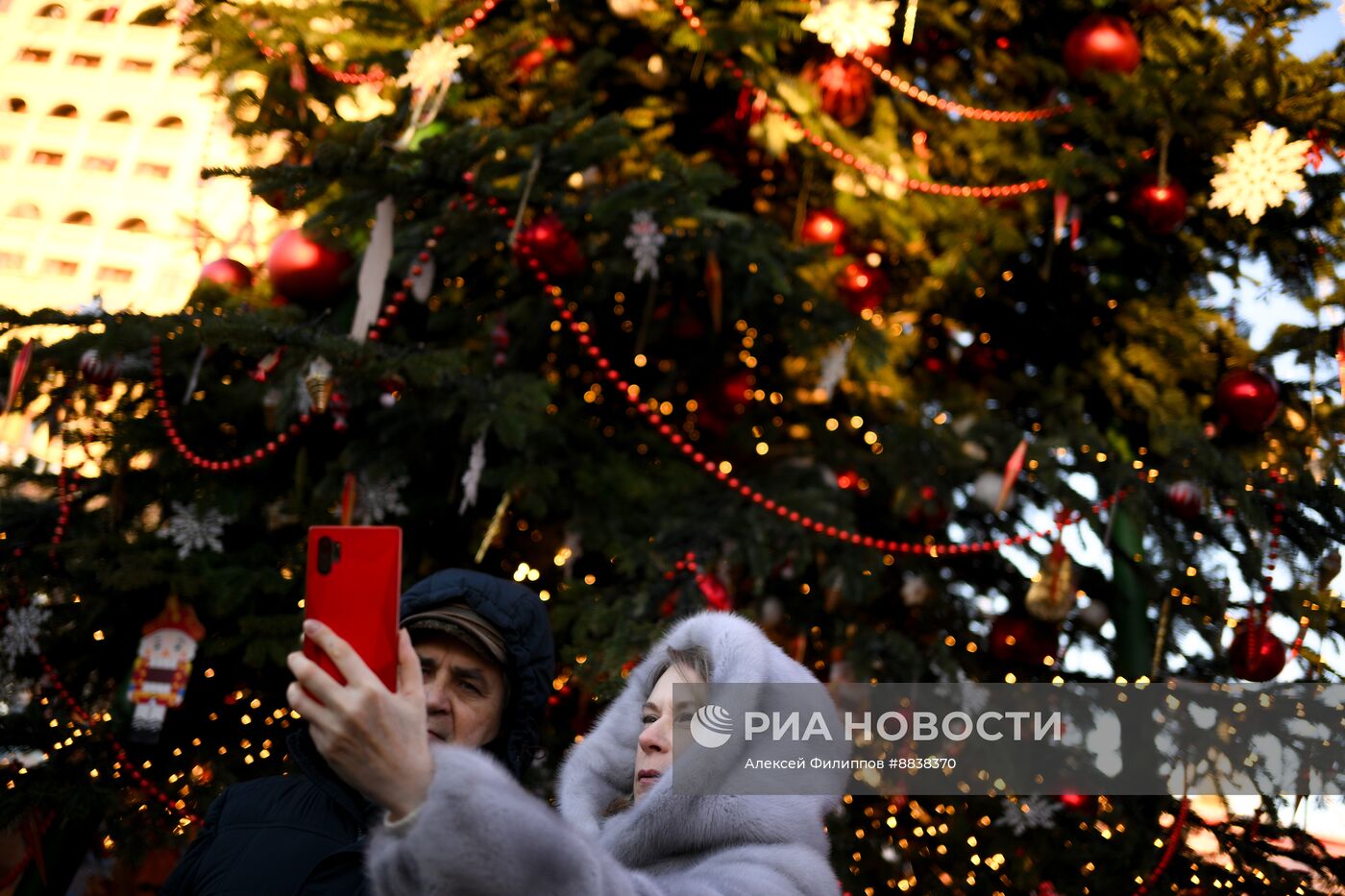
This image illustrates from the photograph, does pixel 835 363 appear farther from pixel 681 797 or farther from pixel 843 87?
pixel 681 797

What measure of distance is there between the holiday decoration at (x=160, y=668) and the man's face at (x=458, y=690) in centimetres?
196

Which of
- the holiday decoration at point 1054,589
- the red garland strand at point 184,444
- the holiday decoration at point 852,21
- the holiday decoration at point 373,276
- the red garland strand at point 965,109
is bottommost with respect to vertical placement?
the holiday decoration at point 1054,589

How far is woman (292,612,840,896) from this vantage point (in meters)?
1.25

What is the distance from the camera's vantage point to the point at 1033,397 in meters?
5.39

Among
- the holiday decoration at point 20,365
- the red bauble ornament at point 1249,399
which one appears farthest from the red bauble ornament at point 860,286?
the holiday decoration at point 20,365

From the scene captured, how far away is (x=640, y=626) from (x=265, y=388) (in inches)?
68.0

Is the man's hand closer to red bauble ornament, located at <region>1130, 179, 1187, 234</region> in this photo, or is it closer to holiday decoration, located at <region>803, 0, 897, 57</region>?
holiday decoration, located at <region>803, 0, 897, 57</region>

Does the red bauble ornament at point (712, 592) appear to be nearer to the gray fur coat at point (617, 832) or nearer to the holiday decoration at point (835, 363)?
the holiday decoration at point (835, 363)

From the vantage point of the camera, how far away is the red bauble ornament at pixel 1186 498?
13.7 ft

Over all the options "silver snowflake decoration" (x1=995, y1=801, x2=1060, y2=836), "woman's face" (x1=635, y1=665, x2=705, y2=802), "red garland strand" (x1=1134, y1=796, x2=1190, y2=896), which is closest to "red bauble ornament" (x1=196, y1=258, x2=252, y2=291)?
"woman's face" (x1=635, y1=665, x2=705, y2=802)

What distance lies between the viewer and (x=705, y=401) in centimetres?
504

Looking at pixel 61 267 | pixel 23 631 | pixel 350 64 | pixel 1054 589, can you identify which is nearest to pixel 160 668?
pixel 23 631

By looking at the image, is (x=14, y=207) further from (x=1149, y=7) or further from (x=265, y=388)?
(x=1149, y=7)

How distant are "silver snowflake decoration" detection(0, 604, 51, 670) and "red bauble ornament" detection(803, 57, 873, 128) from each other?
148 inches
